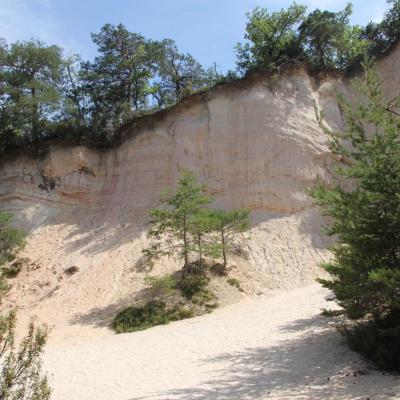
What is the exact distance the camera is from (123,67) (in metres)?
31.4

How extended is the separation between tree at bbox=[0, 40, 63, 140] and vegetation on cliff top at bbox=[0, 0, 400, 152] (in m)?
0.05

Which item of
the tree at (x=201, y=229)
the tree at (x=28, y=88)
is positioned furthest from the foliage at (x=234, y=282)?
the tree at (x=28, y=88)

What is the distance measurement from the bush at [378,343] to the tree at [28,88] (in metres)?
21.9

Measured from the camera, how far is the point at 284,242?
22.8 metres

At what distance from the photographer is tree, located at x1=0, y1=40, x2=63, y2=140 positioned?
27672 millimetres

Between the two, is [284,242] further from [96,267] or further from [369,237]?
[369,237]

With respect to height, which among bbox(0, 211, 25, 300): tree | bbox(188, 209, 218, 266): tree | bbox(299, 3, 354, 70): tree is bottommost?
bbox(188, 209, 218, 266): tree

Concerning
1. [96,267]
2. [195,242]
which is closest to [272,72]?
[195,242]

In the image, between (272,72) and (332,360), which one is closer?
(332,360)

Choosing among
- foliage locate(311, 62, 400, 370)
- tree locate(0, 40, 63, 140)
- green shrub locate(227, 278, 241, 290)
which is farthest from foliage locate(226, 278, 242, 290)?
tree locate(0, 40, 63, 140)

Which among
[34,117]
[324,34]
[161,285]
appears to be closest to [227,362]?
[161,285]

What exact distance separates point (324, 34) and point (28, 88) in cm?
1744

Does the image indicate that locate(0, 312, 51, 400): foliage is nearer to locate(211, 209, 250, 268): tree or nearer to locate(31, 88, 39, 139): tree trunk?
locate(211, 209, 250, 268): tree

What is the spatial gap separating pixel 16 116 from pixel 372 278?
24.4m
